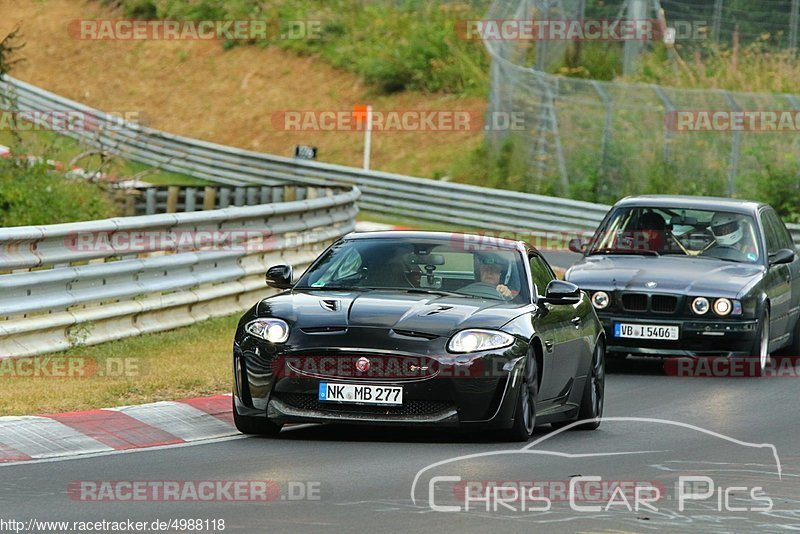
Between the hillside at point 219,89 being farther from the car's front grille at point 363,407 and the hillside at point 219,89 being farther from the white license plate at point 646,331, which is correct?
the car's front grille at point 363,407

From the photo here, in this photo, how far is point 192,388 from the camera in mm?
12438

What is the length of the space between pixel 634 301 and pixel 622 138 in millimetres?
20854

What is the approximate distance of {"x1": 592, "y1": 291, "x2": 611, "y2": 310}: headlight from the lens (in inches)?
620

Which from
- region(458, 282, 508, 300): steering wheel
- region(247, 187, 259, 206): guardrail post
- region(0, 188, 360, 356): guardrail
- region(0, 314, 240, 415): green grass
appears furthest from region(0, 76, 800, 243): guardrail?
region(458, 282, 508, 300): steering wheel

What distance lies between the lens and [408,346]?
10273mm

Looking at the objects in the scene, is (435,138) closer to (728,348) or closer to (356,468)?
(728,348)

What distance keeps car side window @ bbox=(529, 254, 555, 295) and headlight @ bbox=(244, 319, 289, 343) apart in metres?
2.01

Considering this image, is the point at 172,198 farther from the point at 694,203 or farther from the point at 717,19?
the point at 694,203

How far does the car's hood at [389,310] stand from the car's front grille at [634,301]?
4700 millimetres

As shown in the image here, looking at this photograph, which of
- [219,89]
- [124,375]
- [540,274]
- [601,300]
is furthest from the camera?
[219,89]

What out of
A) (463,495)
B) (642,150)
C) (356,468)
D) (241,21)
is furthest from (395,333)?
(241,21)

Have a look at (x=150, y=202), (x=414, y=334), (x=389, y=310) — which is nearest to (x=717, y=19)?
(x=150, y=202)

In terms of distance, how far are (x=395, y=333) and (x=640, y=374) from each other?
618 cm

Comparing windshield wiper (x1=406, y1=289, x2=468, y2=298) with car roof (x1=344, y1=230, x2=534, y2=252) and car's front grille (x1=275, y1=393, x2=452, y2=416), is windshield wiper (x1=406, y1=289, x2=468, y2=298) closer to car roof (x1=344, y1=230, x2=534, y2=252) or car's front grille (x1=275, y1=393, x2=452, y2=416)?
car roof (x1=344, y1=230, x2=534, y2=252)
